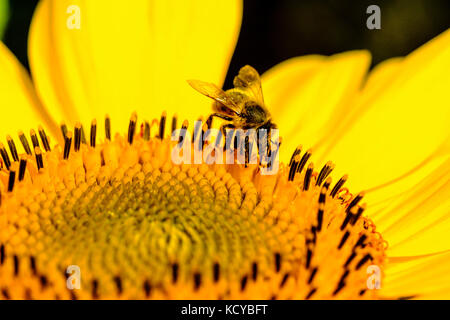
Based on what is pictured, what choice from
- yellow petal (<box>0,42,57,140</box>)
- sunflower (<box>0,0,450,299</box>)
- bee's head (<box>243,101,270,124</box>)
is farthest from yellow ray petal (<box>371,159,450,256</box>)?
yellow petal (<box>0,42,57,140</box>)

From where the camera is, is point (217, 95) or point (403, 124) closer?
point (217, 95)

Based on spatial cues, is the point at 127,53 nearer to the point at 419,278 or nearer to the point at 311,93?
the point at 311,93

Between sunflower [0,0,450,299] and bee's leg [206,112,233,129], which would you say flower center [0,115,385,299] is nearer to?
sunflower [0,0,450,299]

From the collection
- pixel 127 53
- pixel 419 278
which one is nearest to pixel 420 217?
Result: pixel 419 278

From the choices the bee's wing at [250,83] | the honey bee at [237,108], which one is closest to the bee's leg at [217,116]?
the honey bee at [237,108]
